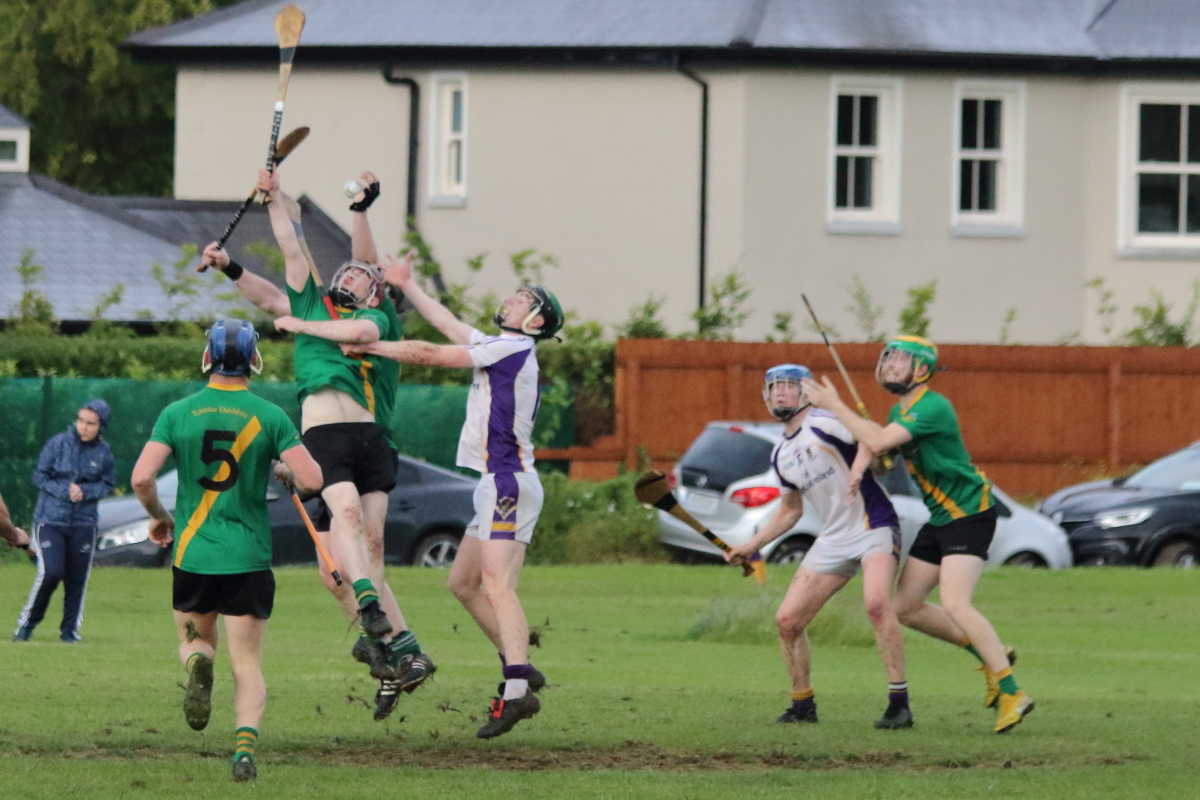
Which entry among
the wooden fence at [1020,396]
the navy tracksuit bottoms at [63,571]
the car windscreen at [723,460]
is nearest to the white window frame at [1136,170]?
the wooden fence at [1020,396]

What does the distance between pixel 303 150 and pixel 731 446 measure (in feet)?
44.8

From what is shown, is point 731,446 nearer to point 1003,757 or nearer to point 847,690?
point 847,690

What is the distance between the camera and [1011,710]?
10719 mm

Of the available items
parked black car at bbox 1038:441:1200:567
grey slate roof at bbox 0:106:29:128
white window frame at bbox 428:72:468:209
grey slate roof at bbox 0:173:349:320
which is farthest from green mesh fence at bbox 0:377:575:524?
grey slate roof at bbox 0:106:29:128

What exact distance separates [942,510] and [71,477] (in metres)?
7.33

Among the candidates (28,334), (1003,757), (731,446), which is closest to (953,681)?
(1003,757)

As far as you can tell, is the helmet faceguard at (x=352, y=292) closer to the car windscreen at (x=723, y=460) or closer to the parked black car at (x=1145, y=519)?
the car windscreen at (x=723, y=460)

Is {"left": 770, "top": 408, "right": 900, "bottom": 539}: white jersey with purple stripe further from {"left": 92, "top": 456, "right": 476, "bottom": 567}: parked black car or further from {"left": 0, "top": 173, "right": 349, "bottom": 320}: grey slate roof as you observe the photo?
Answer: {"left": 0, "top": 173, "right": 349, "bottom": 320}: grey slate roof

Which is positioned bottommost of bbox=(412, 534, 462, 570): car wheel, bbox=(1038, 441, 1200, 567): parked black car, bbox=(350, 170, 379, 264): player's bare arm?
bbox=(412, 534, 462, 570): car wheel

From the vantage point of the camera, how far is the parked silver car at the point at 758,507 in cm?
2000

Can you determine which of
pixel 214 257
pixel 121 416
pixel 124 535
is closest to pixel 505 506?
pixel 214 257

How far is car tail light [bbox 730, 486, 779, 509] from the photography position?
65.6 ft

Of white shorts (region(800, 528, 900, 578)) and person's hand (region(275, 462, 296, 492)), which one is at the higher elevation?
person's hand (region(275, 462, 296, 492))

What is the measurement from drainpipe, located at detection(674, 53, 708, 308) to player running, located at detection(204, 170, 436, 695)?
19.2m
